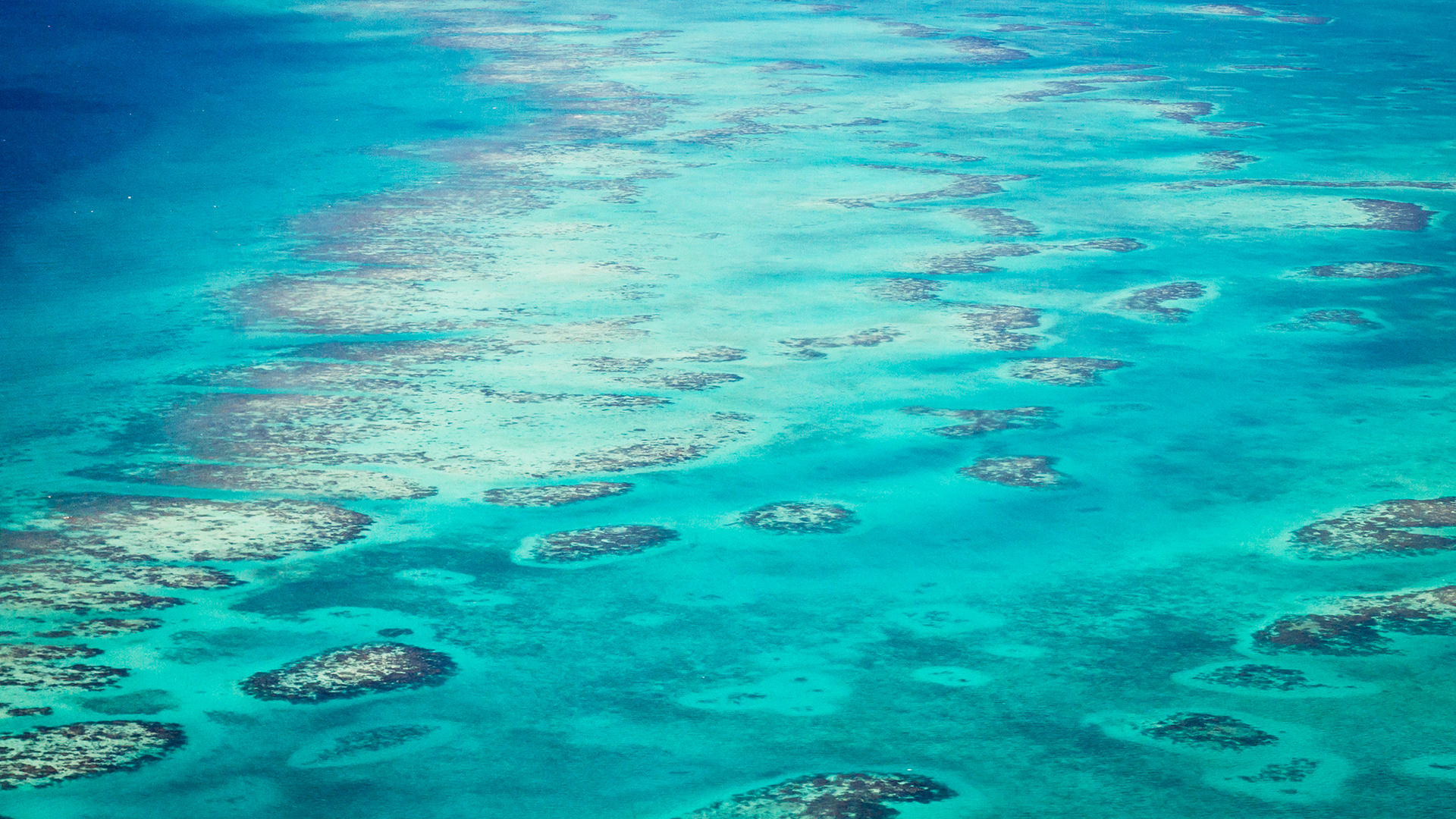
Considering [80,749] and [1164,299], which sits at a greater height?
[1164,299]

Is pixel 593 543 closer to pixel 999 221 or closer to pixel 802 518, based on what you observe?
pixel 802 518

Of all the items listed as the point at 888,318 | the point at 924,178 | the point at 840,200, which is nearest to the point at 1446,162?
the point at 924,178

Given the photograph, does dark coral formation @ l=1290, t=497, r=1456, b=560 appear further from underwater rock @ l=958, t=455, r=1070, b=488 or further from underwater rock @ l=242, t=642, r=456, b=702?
underwater rock @ l=242, t=642, r=456, b=702

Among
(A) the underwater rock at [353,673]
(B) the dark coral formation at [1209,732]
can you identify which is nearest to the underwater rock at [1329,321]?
(B) the dark coral formation at [1209,732]

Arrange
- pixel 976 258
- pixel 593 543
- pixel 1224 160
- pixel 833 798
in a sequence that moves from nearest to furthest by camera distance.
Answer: pixel 833 798 → pixel 593 543 → pixel 976 258 → pixel 1224 160

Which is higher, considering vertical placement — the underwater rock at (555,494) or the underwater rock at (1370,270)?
the underwater rock at (1370,270)

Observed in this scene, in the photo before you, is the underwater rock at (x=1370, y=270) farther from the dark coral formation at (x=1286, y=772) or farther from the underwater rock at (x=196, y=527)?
the underwater rock at (x=196, y=527)

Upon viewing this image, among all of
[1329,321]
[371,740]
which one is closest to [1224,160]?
[1329,321]
